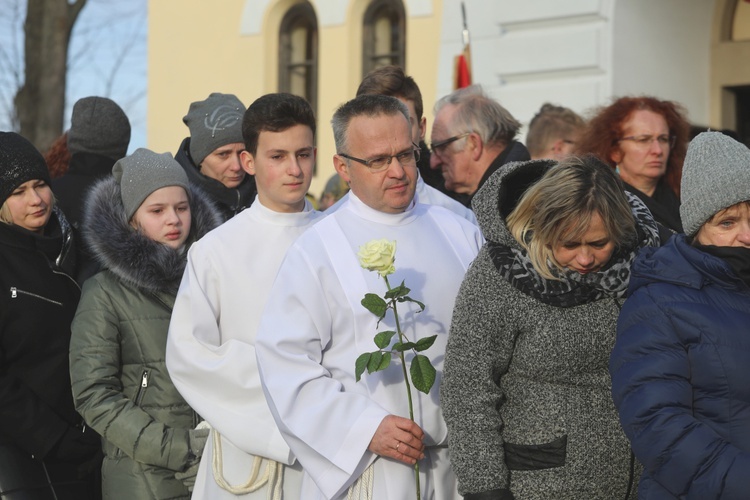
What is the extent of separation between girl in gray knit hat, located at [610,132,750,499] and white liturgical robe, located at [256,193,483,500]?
860 mm

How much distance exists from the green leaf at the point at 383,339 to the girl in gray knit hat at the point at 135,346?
1265 millimetres

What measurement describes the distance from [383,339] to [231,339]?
3.13 ft

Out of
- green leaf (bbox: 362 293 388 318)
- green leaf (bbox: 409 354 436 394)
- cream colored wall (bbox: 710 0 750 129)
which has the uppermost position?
cream colored wall (bbox: 710 0 750 129)

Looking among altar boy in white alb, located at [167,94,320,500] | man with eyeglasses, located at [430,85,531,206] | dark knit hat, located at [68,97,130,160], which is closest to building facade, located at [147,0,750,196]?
man with eyeglasses, located at [430,85,531,206]

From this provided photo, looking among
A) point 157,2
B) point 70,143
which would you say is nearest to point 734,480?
point 70,143

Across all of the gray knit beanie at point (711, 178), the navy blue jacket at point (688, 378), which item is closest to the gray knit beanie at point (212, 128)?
the gray knit beanie at point (711, 178)

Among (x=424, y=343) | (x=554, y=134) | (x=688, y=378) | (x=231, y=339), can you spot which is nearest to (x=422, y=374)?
(x=424, y=343)

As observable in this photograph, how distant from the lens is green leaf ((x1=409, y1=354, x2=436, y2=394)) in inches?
143

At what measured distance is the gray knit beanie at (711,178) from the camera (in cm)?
326

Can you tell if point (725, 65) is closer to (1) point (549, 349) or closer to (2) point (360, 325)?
(2) point (360, 325)

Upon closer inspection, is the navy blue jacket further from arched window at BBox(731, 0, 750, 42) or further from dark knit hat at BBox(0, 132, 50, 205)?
arched window at BBox(731, 0, 750, 42)

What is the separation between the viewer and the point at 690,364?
121 inches

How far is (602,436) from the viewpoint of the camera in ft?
11.3

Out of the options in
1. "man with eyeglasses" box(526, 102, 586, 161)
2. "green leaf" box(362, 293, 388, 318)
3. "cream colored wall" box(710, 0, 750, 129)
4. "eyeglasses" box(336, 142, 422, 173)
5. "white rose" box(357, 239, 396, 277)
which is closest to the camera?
"white rose" box(357, 239, 396, 277)
